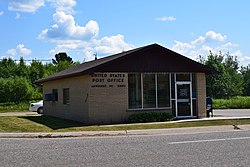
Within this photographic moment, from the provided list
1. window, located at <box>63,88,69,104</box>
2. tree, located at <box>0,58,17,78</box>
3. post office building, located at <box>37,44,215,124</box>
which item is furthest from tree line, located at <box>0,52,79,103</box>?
post office building, located at <box>37,44,215,124</box>

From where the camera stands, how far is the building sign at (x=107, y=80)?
22766mm

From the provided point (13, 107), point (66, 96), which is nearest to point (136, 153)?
point (66, 96)

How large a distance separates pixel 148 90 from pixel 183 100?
236 cm

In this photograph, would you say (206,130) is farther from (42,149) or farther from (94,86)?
(42,149)

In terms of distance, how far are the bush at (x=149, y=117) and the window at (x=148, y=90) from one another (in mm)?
791

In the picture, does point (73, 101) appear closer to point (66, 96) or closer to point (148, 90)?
point (66, 96)

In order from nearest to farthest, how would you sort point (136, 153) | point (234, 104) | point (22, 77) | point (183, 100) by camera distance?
point (136, 153), point (183, 100), point (234, 104), point (22, 77)

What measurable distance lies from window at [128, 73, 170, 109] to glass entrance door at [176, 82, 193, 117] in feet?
2.29

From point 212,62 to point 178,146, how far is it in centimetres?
4671

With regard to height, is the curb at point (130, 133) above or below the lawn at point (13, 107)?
below

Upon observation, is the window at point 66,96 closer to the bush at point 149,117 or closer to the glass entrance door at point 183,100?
the bush at point 149,117

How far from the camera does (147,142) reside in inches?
558

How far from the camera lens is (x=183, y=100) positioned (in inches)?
973

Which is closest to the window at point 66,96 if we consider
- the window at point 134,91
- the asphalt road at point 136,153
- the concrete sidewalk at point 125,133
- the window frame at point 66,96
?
the window frame at point 66,96
